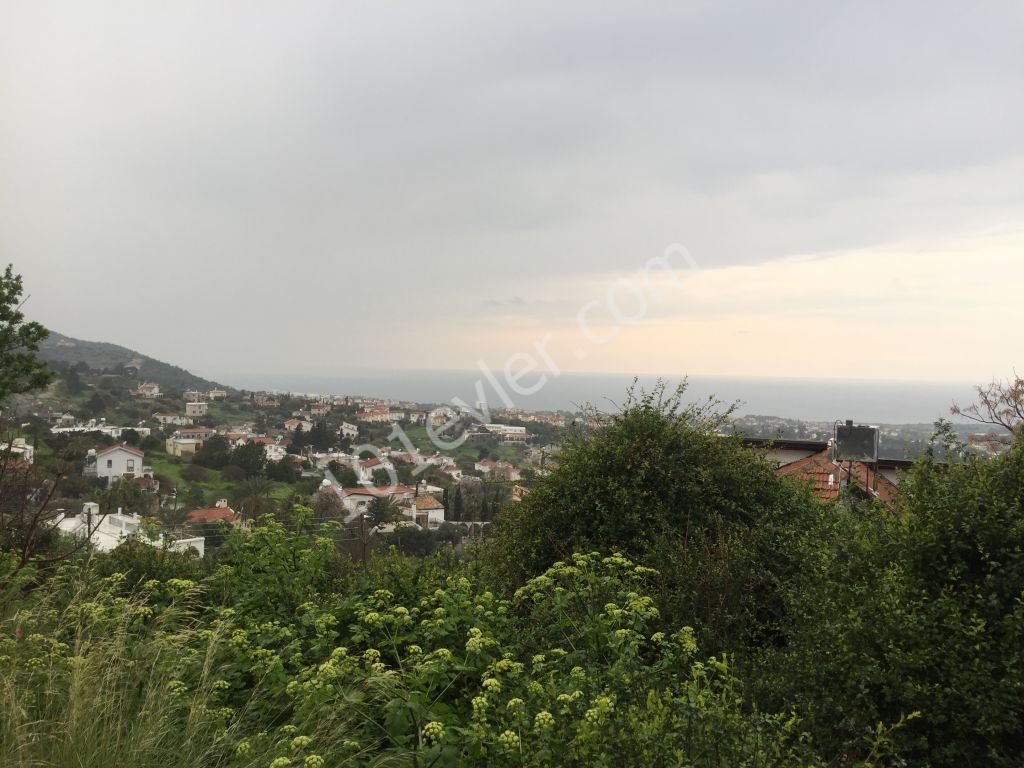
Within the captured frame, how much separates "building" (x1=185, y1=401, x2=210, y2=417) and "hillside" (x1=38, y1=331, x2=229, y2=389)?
6.35 m

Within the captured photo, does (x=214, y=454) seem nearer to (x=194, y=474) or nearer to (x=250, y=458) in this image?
(x=194, y=474)

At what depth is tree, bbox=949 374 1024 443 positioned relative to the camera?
15.2 meters

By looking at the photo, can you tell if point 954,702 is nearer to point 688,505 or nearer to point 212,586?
point 688,505

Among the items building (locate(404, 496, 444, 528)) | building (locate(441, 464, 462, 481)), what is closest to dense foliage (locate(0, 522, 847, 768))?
building (locate(404, 496, 444, 528))

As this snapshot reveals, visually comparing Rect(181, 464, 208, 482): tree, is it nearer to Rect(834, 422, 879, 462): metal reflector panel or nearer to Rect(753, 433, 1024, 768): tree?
Rect(834, 422, 879, 462): metal reflector panel

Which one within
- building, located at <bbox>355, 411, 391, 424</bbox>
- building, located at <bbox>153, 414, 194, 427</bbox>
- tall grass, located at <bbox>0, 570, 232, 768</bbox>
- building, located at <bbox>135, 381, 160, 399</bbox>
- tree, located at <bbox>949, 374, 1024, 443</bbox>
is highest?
tree, located at <bbox>949, 374, 1024, 443</bbox>

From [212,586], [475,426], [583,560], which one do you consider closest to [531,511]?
[583,560]

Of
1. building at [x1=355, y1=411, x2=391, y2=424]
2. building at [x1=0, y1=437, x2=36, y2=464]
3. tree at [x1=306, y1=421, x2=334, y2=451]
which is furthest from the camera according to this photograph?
building at [x1=355, y1=411, x2=391, y2=424]

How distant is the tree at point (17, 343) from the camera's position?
13188 millimetres

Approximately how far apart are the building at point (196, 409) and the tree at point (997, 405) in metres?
36.2

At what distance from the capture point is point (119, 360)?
158 ft

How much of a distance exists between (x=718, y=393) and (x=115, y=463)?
2087 cm

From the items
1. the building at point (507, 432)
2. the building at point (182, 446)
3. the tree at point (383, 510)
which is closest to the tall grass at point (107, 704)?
the tree at point (383, 510)

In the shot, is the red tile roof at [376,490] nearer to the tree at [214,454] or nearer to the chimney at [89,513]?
the chimney at [89,513]
